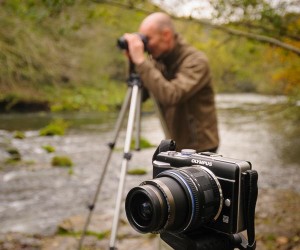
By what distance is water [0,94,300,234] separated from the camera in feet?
13.5

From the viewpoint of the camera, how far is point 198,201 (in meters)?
1.21

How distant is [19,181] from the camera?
209 inches

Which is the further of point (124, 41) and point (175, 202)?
point (124, 41)

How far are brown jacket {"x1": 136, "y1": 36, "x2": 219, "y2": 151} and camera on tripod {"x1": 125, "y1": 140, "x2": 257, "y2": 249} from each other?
884mm

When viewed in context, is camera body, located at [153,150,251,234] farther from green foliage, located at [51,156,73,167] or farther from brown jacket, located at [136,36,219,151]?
green foliage, located at [51,156,73,167]

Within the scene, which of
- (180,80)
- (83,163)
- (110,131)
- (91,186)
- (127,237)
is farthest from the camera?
(110,131)

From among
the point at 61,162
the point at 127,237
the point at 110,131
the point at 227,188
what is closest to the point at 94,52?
the point at 110,131

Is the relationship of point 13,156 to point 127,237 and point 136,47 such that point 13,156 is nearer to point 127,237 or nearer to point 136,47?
point 127,237

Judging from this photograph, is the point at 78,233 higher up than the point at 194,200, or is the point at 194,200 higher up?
the point at 194,200

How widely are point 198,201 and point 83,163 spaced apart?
5.60m

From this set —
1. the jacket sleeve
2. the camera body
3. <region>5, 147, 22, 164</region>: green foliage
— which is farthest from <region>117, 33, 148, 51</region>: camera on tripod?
<region>5, 147, 22, 164</region>: green foliage

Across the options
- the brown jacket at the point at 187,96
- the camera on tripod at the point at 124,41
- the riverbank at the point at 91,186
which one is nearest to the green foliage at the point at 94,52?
the riverbank at the point at 91,186

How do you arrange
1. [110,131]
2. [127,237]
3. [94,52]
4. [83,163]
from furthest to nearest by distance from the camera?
[94,52] < [110,131] < [83,163] < [127,237]

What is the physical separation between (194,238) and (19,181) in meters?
4.58
